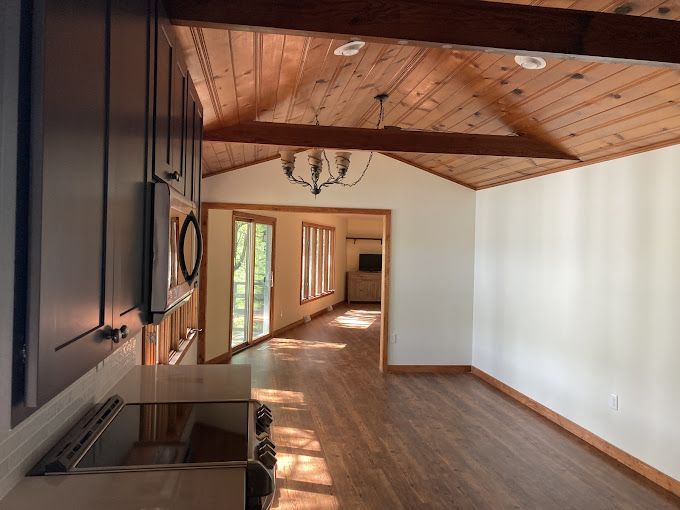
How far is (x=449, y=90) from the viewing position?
382cm

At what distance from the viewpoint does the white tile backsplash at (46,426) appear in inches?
48.9

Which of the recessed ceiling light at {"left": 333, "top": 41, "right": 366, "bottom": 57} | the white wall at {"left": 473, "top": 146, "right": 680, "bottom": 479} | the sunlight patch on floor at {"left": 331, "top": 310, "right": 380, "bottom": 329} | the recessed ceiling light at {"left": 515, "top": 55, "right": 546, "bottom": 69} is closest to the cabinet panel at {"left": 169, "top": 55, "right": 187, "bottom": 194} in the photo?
the recessed ceiling light at {"left": 333, "top": 41, "right": 366, "bottom": 57}

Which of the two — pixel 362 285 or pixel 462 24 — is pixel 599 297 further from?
pixel 362 285

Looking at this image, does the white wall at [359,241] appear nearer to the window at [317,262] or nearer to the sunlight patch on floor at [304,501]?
the window at [317,262]

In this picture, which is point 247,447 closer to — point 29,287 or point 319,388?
point 29,287

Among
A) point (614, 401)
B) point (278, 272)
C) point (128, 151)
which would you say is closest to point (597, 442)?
point (614, 401)

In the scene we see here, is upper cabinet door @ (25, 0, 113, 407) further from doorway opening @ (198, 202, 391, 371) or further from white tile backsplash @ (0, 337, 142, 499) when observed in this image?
doorway opening @ (198, 202, 391, 371)

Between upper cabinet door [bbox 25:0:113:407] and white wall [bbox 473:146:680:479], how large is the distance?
3589mm

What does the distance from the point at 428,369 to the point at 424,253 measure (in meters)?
1.42

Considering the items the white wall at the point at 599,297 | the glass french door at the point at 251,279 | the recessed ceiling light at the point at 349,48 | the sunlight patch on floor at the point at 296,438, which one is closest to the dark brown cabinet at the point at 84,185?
the recessed ceiling light at the point at 349,48

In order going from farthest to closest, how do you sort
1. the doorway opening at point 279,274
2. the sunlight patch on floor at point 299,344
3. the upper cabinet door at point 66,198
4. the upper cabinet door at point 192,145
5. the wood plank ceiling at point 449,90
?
the sunlight patch on floor at point 299,344
the doorway opening at point 279,274
the wood plank ceiling at point 449,90
the upper cabinet door at point 192,145
the upper cabinet door at point 66,198

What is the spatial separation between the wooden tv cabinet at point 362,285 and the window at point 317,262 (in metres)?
1.05

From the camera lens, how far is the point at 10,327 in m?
0.67

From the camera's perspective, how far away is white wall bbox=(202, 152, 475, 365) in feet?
20.5
